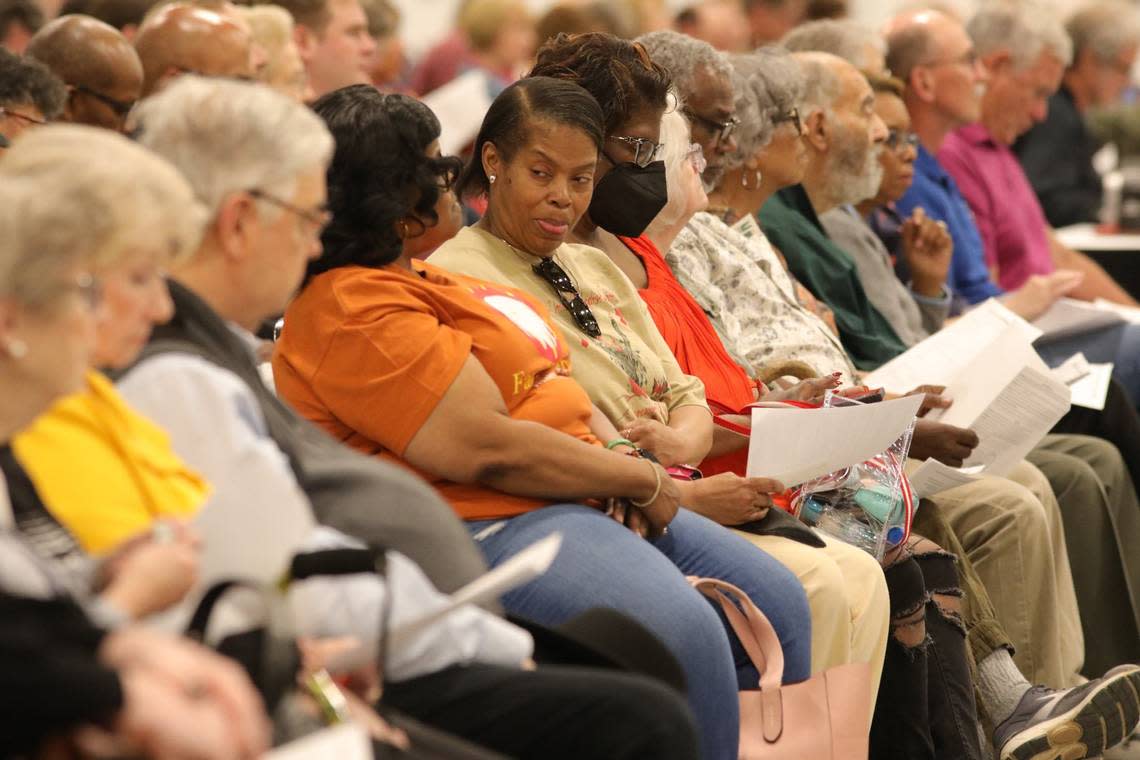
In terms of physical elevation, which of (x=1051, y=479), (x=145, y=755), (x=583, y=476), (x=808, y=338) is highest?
(x=145, y=755)

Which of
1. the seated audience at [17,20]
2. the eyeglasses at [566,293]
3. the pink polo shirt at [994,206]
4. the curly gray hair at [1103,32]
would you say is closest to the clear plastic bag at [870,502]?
the eyeglasses at [566,293]

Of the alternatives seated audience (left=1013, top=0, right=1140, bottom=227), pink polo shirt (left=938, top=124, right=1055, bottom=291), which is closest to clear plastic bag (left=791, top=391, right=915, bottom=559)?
pink polo shirt (left=938, top=124, right=1055, bottom=291)

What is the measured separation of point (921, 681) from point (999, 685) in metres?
0.35

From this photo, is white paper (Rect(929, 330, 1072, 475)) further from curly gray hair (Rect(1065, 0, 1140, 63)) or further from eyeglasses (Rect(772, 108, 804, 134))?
curly gray hair (Rect(1065, 0, 1140, 63))

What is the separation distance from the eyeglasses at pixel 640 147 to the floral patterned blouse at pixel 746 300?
A: 0.31m

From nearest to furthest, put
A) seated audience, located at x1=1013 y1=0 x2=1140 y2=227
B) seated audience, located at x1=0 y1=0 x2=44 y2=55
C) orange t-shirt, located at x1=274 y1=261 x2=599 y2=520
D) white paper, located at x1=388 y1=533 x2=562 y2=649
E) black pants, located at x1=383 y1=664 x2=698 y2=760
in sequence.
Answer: white paper, located at x1=388 y1=533 x2=562 y2=649 < black pants, located at x1=383 y1=664 x2=698 y2=760 < orange t-shirt, located at x1=274 y1=261 x2=599 y2=520 < seated audience, located at x1=0 y1=0 x2=44 y2=55 < seated audience, located at x1=1013 y1=0 x2=1140 y2=227

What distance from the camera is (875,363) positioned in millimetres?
4230

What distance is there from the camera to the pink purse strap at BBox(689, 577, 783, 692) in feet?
8.54

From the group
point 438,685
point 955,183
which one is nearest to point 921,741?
point 438,685

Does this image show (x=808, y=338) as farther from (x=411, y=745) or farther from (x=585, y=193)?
(x=411, y=745)

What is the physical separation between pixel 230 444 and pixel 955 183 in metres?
4.33

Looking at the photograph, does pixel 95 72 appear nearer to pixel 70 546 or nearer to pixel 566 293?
pixel 566 293

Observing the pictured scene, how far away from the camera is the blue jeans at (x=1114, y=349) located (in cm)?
486

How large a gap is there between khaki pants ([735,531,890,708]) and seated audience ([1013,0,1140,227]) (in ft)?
15.0
